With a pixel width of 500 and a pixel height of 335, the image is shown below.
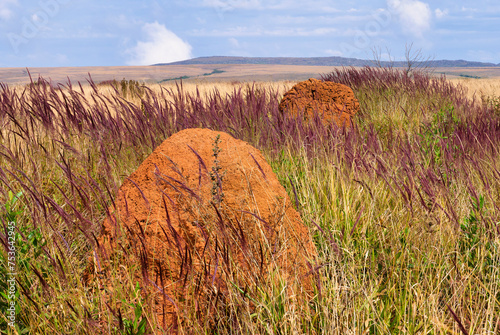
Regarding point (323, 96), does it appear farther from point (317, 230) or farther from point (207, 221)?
point (207, 221)

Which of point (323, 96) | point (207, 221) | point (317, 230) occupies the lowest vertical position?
point (317, 230)

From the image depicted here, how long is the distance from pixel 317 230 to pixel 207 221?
820mm

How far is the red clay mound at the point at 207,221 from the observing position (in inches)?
59.6

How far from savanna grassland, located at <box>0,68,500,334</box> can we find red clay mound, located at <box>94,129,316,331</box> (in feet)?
0.30

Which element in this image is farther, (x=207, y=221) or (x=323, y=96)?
(x=323, y=96)

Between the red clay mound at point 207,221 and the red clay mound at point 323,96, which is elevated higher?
the red clay mound at point 323,96

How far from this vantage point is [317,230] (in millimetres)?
2146

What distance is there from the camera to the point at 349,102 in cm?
610

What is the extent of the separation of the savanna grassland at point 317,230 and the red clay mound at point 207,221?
0.09 m
